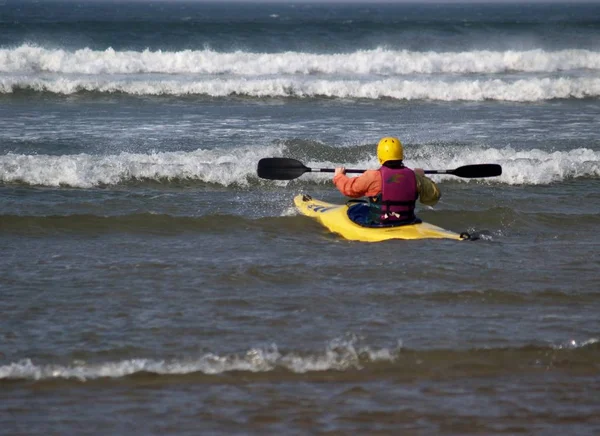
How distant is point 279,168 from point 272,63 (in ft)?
57.3

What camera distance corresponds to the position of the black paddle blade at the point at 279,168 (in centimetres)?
952

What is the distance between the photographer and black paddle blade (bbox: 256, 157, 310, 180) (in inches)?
375

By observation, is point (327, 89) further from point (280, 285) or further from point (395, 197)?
point (280, 285)

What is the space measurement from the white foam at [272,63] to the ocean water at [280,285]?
880 centimetres

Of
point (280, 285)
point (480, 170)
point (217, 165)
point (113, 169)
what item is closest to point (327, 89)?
point (217, 165)

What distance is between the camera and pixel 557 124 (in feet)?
54.6

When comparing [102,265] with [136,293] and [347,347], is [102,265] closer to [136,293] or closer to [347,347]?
[136,293]

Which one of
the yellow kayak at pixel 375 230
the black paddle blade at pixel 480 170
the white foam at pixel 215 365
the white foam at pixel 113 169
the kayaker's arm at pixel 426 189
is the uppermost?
the black paddle blade at pixel 480 170

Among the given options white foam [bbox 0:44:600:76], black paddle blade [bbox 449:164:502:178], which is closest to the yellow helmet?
black paddle blade [bbox 449:164:502:178]

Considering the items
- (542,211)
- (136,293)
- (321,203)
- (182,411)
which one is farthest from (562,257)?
(182,411)

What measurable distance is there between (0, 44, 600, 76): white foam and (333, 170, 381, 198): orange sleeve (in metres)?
17.7

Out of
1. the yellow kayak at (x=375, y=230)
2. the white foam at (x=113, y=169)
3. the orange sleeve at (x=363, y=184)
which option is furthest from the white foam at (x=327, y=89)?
the orange sleeve at (x=363, y=184)

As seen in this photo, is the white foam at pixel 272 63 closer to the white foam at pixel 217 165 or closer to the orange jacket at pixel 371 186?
the white foam at pixel 217 165

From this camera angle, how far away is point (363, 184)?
8.26 metres
